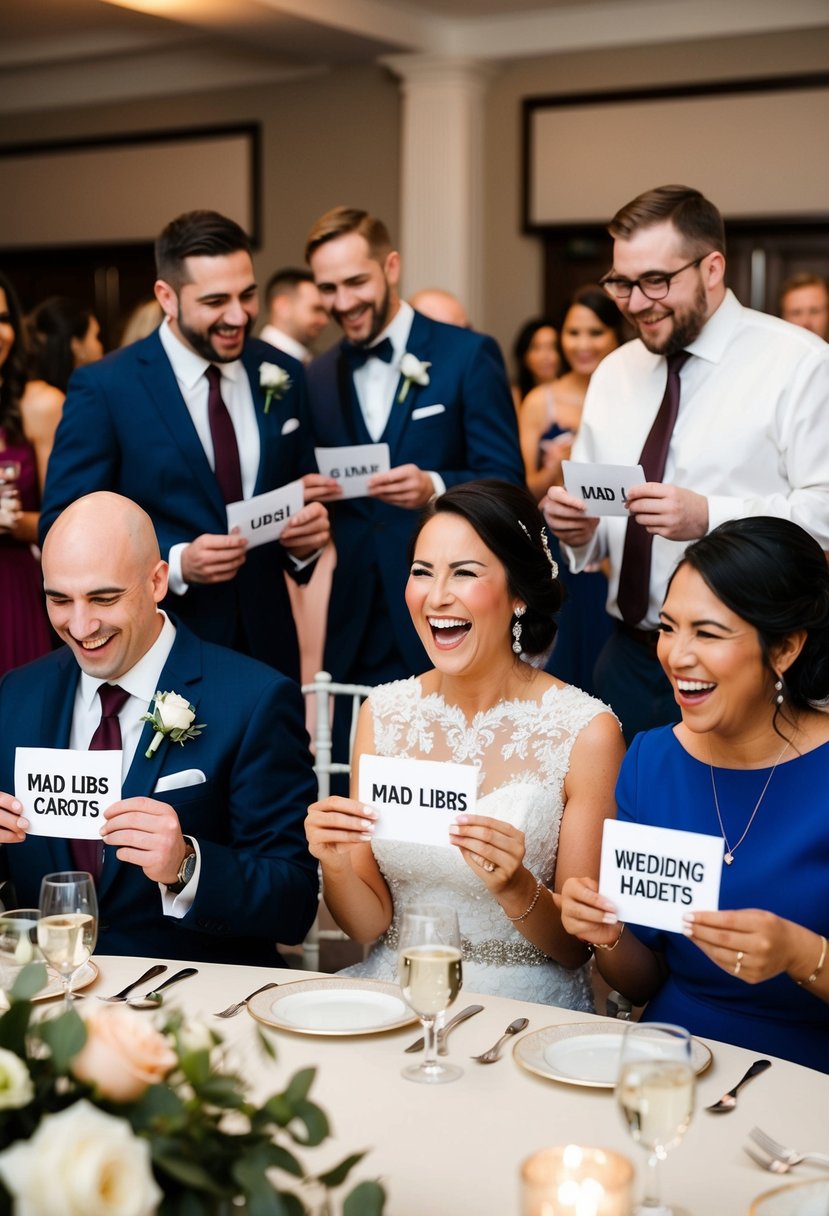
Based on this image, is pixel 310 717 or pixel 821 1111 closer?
pixel 821 1111

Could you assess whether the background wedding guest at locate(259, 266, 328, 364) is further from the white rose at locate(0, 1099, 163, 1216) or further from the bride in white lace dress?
the white rose at locate(0, 1099, 163, 1216)

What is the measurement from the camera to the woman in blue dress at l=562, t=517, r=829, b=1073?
2.29 m

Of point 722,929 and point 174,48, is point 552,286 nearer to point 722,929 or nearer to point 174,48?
point 174,48

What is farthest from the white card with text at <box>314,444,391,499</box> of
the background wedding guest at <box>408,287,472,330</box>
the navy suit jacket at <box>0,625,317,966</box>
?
the background wedding guest at <box>408,287,472,330</box>

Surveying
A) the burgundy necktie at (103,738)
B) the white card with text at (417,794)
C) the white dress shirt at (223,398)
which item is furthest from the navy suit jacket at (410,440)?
the white card with text at (417,794)

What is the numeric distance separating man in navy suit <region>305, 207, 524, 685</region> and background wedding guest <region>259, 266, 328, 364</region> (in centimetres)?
305

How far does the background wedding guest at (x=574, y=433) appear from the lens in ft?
18.0

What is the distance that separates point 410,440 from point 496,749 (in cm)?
156

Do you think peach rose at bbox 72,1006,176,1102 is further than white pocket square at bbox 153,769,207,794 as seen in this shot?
No

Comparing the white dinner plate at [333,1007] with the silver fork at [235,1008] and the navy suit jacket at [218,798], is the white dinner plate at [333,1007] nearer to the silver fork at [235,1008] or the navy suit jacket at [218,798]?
the silver fork at [235,1008]

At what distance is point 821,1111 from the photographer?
1.74 meters

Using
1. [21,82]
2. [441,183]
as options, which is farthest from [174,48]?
[441,183]

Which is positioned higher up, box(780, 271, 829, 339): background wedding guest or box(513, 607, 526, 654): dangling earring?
box(780, 271, 829, 339): background wedding guest

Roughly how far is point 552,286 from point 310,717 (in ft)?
15.3
